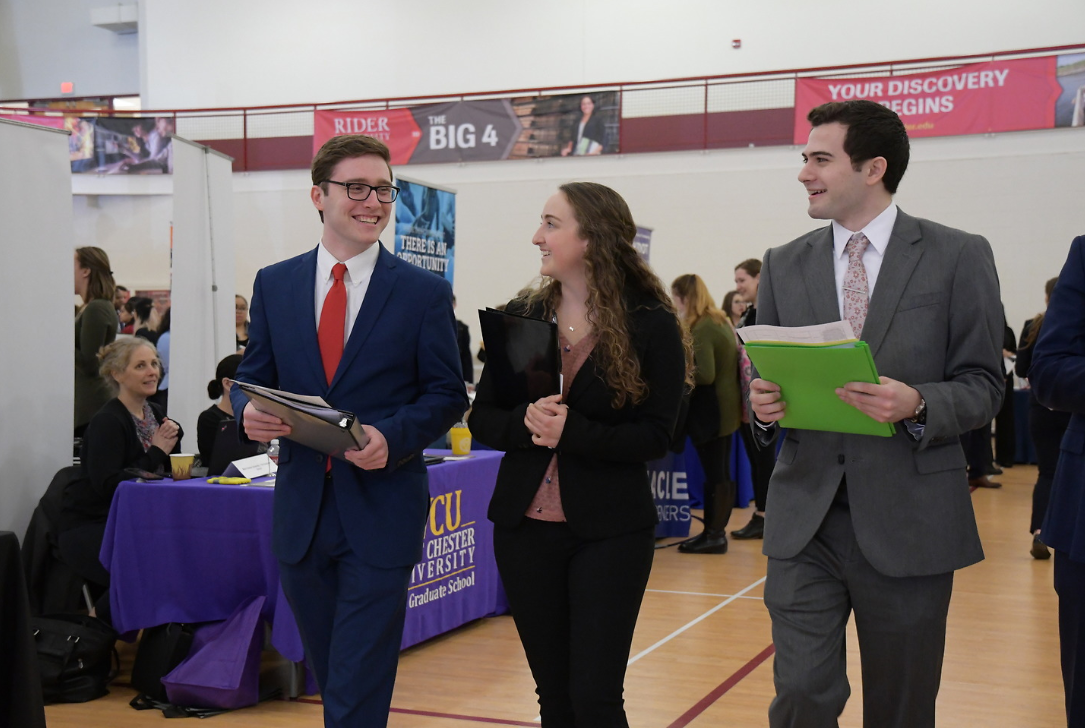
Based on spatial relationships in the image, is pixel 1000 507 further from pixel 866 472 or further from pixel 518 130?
pixel 518 130

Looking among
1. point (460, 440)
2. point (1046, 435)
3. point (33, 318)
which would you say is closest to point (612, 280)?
point (460, 440)

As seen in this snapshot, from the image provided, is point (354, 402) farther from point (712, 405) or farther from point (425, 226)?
point (425, 226)

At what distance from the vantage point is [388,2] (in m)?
17.3

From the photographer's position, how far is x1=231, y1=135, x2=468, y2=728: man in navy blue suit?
2.29m

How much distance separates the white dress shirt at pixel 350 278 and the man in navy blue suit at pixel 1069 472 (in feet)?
4.85

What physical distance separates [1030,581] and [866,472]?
4295 mm

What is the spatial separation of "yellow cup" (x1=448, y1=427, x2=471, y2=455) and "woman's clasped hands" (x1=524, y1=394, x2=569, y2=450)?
240cm

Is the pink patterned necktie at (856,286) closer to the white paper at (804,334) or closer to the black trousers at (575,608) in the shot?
the white paper at (804,334)

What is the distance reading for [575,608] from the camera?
2.23 m

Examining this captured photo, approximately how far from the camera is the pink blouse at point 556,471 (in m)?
2.26

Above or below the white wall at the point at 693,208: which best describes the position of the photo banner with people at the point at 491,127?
above

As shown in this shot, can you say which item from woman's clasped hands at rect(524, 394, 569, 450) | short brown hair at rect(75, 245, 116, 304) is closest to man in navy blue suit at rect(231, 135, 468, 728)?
woman's clasped hands at rect(524, 394, 569, 450)

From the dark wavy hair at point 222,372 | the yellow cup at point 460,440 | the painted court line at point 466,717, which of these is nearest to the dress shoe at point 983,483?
the yellow cup at point 460,440

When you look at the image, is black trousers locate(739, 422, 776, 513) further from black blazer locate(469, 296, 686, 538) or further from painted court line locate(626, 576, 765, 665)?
black blazer locate(469, 296, 686, 538)
